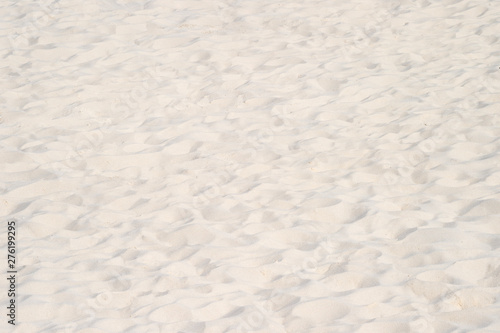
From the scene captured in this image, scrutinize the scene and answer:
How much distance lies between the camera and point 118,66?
20.3ft

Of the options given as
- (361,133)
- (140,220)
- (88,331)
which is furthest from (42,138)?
(361,133)

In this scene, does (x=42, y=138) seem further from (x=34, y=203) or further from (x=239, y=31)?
(x=239, y=31)

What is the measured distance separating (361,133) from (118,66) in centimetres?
263

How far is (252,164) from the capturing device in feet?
15.8

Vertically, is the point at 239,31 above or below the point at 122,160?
above

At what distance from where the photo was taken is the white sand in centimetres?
349

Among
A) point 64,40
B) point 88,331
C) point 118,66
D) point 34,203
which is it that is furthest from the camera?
point 64,40

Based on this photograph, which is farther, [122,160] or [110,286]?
[122,160]

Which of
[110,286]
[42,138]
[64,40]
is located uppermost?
[64,40]

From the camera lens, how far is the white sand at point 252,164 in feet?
11.5

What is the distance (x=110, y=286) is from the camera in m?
3.62

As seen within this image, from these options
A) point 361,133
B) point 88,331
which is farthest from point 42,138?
point 361,133

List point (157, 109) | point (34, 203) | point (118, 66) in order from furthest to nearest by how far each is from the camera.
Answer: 1. point (118, 66)
2. point (157, 109)
3. point (34, 203)

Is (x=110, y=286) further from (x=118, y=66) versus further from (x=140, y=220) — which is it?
(x=118, y=66)
